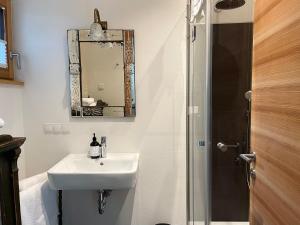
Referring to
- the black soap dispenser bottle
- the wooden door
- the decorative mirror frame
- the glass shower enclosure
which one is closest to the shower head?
the glass shower enclosure

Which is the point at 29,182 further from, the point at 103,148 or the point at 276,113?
the point at 276,113

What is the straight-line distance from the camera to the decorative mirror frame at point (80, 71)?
2.11 m

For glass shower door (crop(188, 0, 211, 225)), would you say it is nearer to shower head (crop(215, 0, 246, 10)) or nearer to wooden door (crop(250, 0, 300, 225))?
shower head (crop(215, 0, 246, 10))

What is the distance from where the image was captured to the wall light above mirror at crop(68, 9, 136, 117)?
211cm

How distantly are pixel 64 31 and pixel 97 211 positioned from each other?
1.61 m

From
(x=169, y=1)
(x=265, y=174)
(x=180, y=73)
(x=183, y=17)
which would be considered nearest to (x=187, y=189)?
(x=180, y=73)

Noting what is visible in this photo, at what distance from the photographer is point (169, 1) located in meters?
2.10

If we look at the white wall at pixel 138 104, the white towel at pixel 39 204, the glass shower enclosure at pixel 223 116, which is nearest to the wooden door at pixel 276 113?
the glass shower enclosure at pixel 223 116

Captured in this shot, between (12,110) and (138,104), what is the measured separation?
1044mm

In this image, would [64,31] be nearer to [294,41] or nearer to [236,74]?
[236,74]

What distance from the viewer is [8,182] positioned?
117cm

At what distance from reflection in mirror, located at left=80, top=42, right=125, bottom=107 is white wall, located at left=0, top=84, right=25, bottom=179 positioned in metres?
0.56

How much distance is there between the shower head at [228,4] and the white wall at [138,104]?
0.41 meters

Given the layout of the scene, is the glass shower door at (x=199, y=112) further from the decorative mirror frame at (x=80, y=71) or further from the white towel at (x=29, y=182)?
the white towel at (x=29, y=182)
